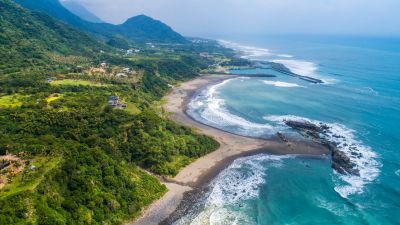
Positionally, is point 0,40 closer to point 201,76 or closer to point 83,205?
point 201,76

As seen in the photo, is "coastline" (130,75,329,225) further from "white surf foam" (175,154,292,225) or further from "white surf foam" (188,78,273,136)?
"white surf foam" (188,78,273,136)

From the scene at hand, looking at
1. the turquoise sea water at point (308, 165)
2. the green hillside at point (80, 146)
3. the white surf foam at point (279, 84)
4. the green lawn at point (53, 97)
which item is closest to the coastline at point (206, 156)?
the green hillside at point (80, 146)

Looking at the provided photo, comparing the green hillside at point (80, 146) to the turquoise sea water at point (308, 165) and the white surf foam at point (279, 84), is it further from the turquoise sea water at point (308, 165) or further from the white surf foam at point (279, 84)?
the white surf foam at point (279, 84)

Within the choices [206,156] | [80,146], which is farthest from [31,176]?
[206,156]

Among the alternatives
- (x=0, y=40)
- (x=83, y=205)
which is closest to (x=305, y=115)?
(x=83, y=205)

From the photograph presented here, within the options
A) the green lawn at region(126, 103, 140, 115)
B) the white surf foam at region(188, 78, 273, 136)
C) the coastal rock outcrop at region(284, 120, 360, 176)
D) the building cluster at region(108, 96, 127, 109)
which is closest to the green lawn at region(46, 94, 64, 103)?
the building cluster at region(108, 96, 127, 109)
